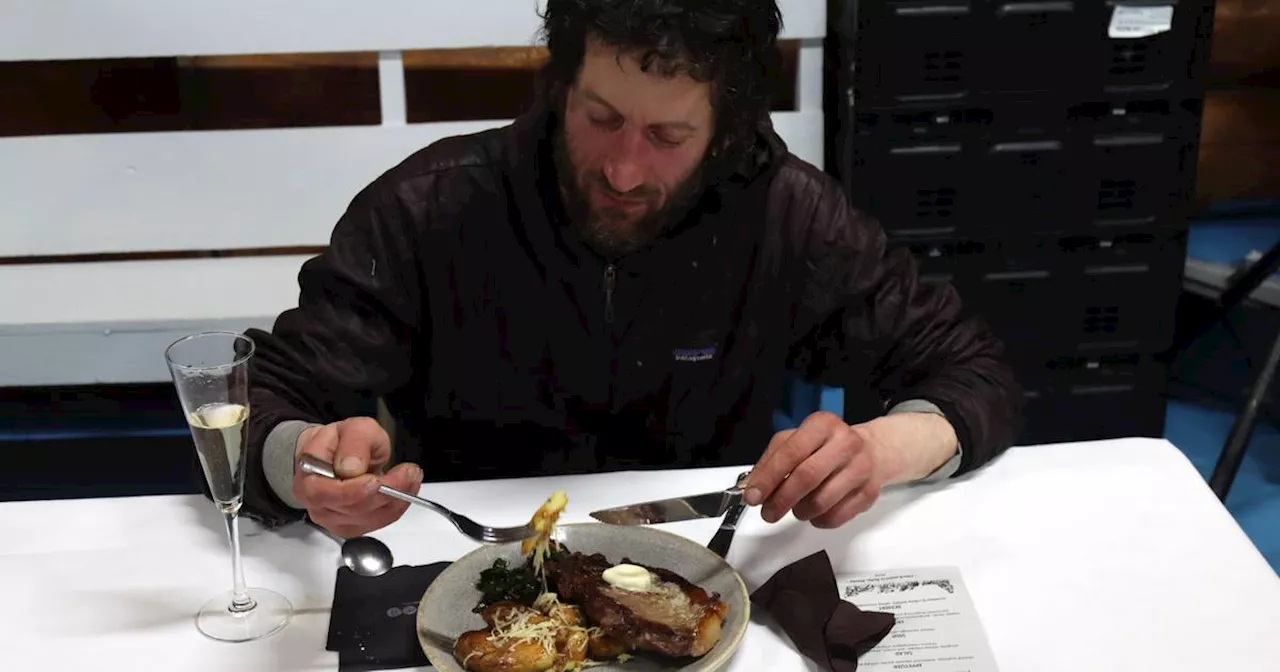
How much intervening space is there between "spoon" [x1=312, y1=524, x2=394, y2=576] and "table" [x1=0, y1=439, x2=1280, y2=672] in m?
0.02

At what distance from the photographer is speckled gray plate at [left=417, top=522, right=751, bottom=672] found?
1.00 m

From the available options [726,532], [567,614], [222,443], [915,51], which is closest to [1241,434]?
[915,51]

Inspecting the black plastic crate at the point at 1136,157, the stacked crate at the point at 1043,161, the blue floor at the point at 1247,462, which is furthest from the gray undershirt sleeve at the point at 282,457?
the blue floor at the point at 1247,462

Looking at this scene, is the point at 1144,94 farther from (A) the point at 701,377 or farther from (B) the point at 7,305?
(B) the point at 7,305

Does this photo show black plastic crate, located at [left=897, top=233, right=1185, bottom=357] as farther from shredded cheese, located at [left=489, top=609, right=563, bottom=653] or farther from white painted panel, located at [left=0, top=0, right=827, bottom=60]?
shredded cheese, located at [left=489, top=609, right=563, bottom=653]

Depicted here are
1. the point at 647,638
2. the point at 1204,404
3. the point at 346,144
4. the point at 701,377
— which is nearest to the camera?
the point at 647,638

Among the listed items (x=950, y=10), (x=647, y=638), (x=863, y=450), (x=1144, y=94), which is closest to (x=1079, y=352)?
(x=1144, y=94)

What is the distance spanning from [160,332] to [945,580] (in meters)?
2.02

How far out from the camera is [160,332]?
2621 mm

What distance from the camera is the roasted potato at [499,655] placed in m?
0.96

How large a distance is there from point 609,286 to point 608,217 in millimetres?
98

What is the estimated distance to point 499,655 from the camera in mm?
970

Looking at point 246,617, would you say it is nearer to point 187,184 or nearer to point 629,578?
point 629,578

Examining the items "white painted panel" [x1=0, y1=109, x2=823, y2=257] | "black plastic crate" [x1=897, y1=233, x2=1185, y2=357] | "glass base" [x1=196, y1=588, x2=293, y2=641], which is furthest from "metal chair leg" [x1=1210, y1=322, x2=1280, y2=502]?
"glass base" [x1=196, y1=588, x2=293, y2=641]
